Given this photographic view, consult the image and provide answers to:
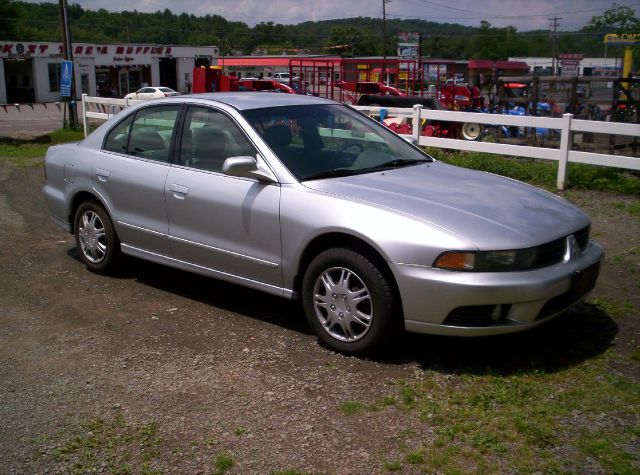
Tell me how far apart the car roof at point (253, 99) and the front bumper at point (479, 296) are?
2002 mm

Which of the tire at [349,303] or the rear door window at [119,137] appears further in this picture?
the rear door window at [119,137]

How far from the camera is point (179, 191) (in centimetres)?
559

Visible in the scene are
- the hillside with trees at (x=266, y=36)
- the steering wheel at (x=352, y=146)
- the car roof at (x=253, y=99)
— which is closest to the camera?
the steering wheel at (x=352, y=146)

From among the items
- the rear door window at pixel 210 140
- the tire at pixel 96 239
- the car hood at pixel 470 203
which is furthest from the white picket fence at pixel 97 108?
the car hood at pixel 470 203

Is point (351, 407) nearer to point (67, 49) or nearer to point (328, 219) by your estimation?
point (328, 219)

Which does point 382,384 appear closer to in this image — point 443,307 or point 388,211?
point 443,307

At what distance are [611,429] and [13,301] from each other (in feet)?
15.5

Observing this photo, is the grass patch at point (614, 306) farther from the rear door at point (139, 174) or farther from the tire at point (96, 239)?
the tire at point (96, 239)

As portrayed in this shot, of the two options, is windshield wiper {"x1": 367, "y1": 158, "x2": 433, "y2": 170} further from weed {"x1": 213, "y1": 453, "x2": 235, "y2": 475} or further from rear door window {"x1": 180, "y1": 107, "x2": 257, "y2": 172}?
weed {"x1": 213, "y1": 453, "x2": 235, "y2": 475}

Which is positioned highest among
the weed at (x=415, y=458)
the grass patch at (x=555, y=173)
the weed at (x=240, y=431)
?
the grass patch at (x=555, y=173)

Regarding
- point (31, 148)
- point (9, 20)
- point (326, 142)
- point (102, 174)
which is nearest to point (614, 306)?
point (326, 142)

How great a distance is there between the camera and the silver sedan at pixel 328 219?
168 inches

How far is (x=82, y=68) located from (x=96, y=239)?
5217cm

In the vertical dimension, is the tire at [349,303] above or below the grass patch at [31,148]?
above
